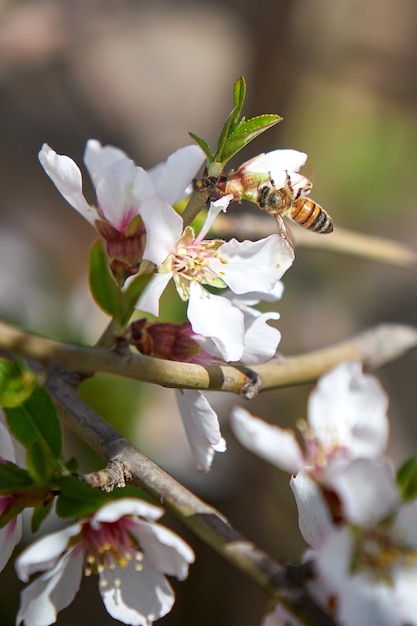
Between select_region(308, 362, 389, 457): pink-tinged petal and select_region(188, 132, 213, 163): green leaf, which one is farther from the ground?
select_region(188, 132, 213, 163): green leaf

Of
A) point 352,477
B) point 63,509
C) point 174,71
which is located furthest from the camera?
point 174,71

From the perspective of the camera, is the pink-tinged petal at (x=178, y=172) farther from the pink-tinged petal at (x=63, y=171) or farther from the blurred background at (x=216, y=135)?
the blurred background at (x=216, y=135)

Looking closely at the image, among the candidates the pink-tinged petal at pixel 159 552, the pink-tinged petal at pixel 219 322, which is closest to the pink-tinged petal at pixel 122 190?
the pink-tinged petal at pixel 219 322

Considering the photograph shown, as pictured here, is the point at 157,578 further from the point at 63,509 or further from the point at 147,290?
the point at 147,290

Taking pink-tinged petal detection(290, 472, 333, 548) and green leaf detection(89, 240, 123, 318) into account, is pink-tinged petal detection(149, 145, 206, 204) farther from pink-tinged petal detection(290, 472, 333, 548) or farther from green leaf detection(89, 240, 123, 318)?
pink-tinged petal detection(290, 472, 333, 548)

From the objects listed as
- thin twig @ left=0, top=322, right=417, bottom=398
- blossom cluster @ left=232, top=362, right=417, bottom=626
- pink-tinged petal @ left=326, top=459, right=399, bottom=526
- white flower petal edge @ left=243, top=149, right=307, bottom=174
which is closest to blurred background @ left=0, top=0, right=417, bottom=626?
thin twig @ left=0, top=322, right=417, bottom=398

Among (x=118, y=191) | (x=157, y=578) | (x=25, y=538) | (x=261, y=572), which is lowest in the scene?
(x=25, y=538)

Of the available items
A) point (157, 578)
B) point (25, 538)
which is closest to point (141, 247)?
point (157, 578)
